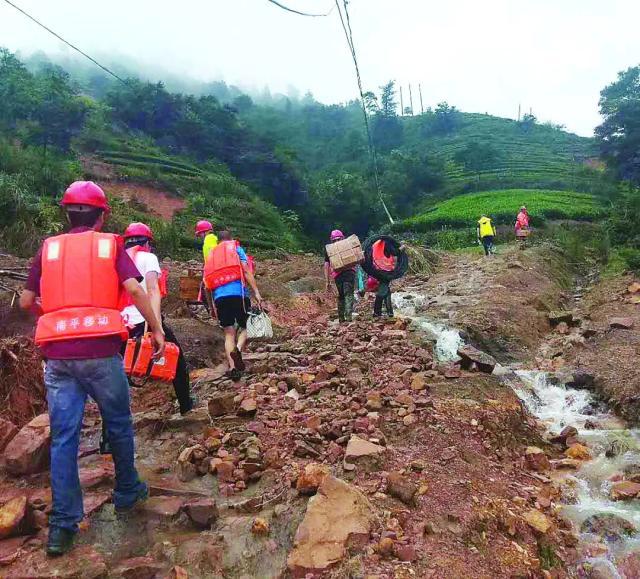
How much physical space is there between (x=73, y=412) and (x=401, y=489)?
200 centimetres

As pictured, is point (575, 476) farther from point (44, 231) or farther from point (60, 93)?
point (60, 93)

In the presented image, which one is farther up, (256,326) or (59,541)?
(256,326)

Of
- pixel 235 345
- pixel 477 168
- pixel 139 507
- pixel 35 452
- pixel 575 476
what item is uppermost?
pixel 477 168

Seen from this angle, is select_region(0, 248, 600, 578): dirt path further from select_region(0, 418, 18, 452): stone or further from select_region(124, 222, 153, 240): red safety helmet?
select_region(124, 222, 153, 240): red safety helmet

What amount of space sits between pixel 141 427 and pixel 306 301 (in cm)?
802

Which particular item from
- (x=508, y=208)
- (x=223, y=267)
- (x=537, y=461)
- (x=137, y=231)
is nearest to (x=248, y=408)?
(x=223, y=267)

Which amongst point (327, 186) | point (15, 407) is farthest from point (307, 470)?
point (327, 186)

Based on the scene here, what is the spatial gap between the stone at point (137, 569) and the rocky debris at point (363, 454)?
4.75 ft

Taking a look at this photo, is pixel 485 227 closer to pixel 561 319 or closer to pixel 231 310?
pixel 561 319

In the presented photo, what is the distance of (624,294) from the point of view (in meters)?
11.6

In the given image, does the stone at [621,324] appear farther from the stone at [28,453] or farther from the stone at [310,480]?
the stone at [28,453]

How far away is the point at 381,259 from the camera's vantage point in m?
8.68

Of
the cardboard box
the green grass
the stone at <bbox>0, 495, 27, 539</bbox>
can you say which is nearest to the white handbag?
the cardboard box

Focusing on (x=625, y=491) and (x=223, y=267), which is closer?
(x=625, y=491)
